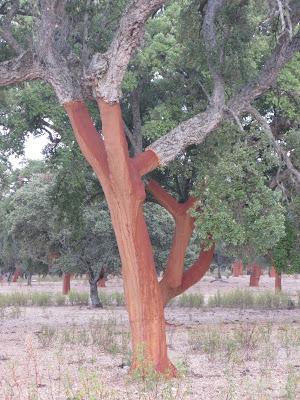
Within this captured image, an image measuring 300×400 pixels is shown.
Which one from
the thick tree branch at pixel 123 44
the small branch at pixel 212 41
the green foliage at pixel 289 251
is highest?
the small branch at pixel 212 41

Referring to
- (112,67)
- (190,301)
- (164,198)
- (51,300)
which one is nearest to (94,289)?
(51,300)

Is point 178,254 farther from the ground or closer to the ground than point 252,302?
→ farther from the ground

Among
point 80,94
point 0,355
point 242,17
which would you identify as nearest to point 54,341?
point 0,355

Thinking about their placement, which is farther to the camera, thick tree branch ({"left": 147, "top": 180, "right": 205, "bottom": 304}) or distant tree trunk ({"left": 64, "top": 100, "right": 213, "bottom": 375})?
thick tree branch ({"left": 147, "top": 180, "right": 205, "bottom": 304})

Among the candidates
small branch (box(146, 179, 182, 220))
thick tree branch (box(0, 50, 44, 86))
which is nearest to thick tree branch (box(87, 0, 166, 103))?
thick tree branch (box(0, 50, 44, 86))

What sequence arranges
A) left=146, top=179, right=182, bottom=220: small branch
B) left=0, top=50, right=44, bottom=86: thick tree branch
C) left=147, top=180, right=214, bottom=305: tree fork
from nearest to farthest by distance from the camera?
left=0, top=50, right=44, bottom=86: thick tree branch → left=147, top=180, right=214, bottom=305: tree fork → left=146, top=179, right=182, bottom=220: small branch

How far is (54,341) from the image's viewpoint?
12.3 meters

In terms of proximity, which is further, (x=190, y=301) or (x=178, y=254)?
(x=190, y=301)

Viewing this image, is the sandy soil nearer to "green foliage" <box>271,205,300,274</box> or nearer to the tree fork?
the tree fork

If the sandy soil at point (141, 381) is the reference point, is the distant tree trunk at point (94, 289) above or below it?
above

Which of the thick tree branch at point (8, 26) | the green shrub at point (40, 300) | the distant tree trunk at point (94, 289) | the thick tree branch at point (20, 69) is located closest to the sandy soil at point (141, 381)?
the thick tree branch at point (20, 69)

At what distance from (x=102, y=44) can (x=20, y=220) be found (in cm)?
1465

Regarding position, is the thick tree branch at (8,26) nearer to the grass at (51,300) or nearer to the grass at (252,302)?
the grass at (252,302)

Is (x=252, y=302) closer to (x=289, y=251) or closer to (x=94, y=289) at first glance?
(x=94, y=289)
